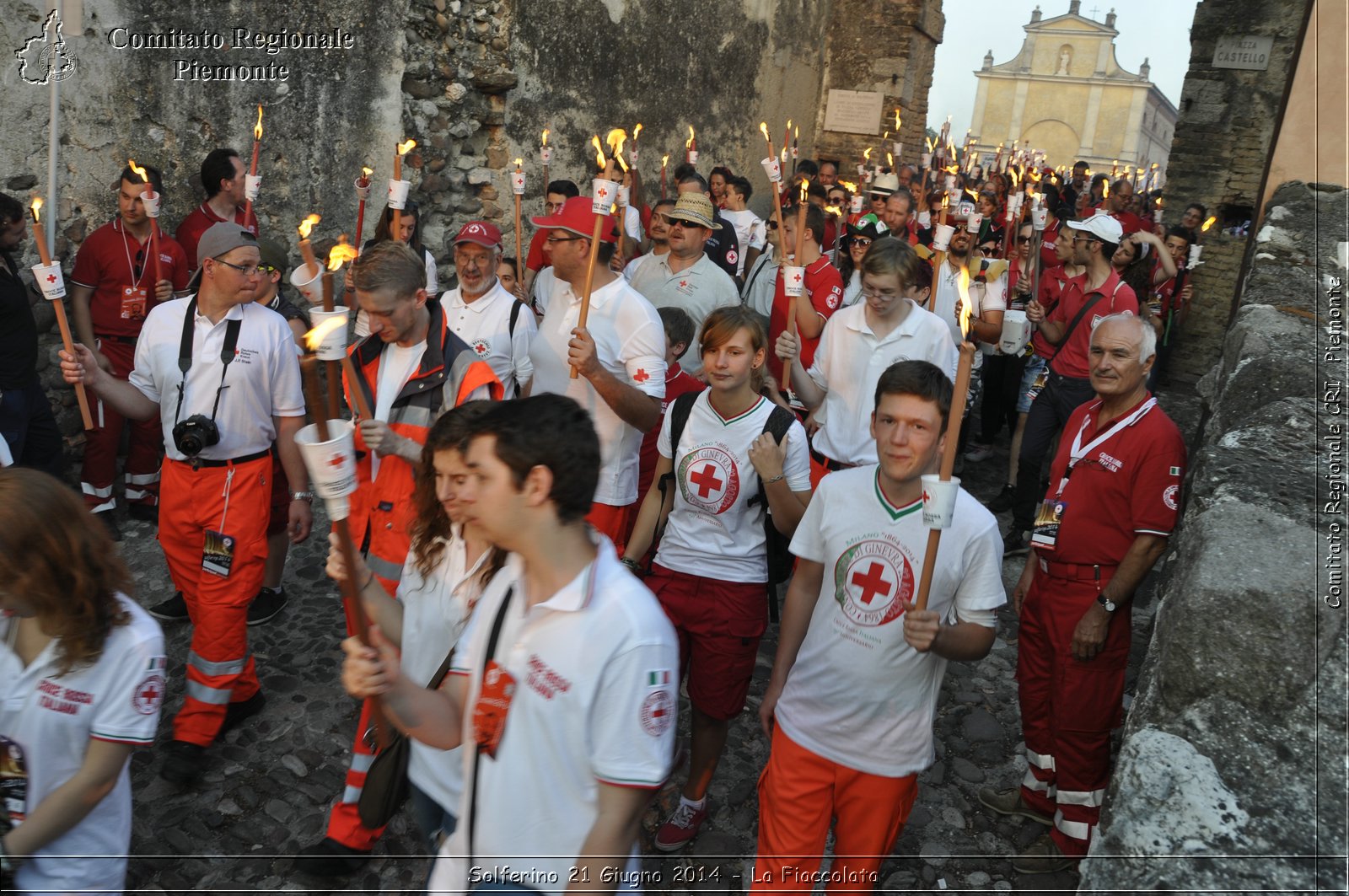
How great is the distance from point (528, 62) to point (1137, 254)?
5.63 meters

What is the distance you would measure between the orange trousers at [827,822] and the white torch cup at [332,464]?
171 cm

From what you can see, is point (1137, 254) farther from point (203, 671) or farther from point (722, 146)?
point (203, 671)

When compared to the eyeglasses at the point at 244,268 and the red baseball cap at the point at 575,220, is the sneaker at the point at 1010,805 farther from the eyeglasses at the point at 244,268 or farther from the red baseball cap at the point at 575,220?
the eyeglasses at the point at 244,268

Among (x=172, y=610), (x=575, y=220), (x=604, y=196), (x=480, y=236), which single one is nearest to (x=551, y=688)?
(x=604, y=196)

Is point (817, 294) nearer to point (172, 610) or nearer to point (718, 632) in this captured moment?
point (718, 632)

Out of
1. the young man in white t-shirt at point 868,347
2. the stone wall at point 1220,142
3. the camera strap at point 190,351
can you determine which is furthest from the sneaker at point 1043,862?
the stone wall at point 1220,142

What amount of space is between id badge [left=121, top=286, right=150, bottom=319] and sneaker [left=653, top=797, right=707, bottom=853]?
4.43 meters

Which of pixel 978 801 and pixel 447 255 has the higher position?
pixel 447 255

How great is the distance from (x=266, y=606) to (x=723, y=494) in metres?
2.89

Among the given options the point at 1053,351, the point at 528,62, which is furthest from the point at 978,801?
the point at 528,62

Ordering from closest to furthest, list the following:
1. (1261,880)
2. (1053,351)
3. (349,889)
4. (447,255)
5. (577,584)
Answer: (1261,880) < (577,584) < (349,889) < (1053,351) < (447,255)

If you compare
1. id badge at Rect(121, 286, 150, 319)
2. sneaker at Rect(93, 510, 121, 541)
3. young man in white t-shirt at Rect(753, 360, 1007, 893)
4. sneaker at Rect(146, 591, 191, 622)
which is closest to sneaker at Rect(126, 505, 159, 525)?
sneaker at Rect(93, 510, 121, 541)

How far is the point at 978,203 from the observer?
1125cm

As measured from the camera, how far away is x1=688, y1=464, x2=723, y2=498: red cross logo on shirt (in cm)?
378
